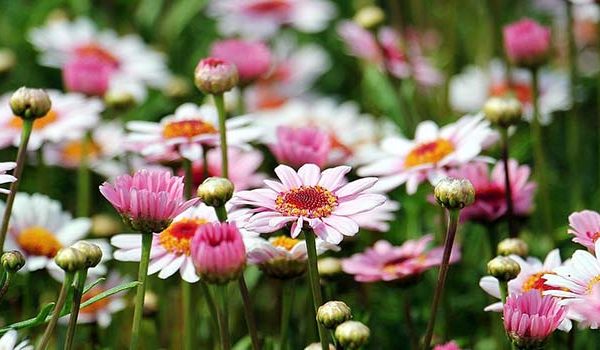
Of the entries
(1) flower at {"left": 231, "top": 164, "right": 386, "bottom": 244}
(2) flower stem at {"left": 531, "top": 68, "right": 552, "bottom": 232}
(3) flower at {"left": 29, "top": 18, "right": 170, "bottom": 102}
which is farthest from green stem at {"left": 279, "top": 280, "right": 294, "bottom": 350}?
(3) flower at {"left": 29, "top": 18, "right": 170, "bottom": 102}

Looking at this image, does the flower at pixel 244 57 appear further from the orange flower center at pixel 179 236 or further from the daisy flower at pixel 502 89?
the orange flower center at pixel 179 236

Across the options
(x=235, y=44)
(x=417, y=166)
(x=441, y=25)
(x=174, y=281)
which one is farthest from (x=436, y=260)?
(x=441, y=25)

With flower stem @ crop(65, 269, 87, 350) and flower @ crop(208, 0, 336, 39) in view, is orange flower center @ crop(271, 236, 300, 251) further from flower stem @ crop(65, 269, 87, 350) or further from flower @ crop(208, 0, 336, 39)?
flower @ crop(208, 0, 336, 39)

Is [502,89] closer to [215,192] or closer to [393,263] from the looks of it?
[393,263]

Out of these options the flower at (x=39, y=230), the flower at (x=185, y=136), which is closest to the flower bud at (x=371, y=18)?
the flower at (x=185, y=136)

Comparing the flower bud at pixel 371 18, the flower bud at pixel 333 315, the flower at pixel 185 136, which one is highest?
the flower bud at pixel 371 18

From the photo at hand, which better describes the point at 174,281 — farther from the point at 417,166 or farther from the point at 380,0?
the point at 380,0
